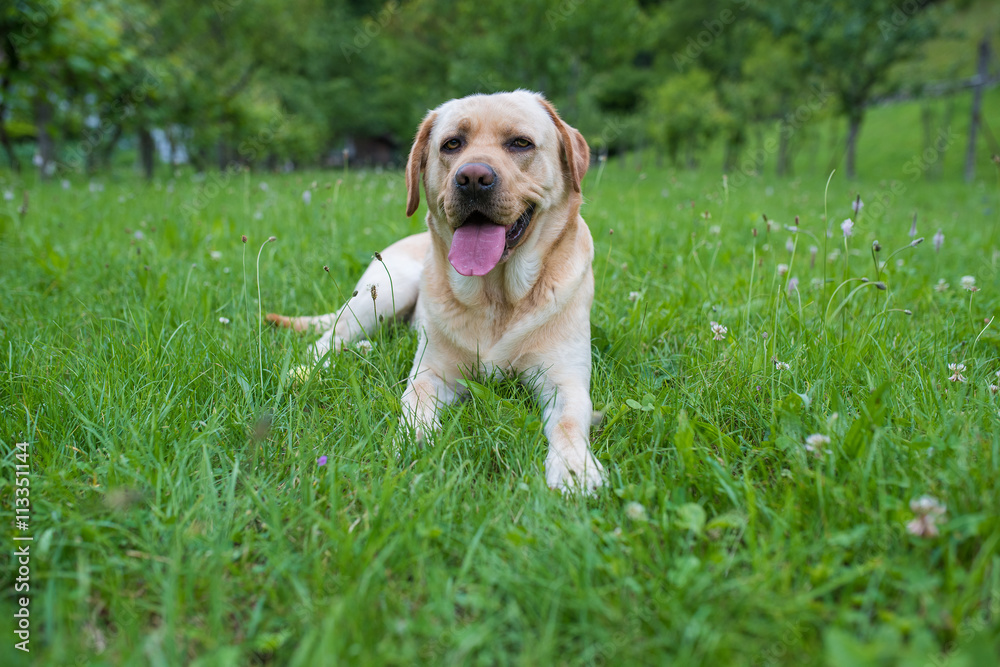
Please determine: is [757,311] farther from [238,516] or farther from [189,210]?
[189,210]

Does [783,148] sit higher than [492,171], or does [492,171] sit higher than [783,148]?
[492,171]

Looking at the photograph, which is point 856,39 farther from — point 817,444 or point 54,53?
point 817,444

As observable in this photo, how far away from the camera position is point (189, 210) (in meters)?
5.54

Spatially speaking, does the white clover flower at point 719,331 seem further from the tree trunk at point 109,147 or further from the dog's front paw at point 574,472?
the tree trunk at point 109,147

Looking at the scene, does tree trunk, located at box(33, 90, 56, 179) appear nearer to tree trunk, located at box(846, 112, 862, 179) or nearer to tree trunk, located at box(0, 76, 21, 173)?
tree trunk, located at box(0, 76, 21, 173)

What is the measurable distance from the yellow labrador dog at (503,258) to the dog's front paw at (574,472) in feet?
0.95

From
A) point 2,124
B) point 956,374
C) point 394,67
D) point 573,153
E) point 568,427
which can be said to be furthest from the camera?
point 394,67

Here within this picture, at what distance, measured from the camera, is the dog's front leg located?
1702mm

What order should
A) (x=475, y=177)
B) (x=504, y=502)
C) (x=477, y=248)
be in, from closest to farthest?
(x=504, y=502) < (x=475, y=177) < (x=477, y=248)

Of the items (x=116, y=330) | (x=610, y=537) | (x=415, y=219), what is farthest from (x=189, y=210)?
(x=610, y=537)

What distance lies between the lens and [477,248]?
2.46 meters

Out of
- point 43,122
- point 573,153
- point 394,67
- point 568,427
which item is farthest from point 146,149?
point 394,67

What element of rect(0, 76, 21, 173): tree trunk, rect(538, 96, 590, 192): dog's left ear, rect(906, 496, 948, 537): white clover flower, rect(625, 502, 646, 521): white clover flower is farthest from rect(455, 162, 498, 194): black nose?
rect(0, 76, 21, 173): tree trunk

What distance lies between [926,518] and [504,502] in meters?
0.99
